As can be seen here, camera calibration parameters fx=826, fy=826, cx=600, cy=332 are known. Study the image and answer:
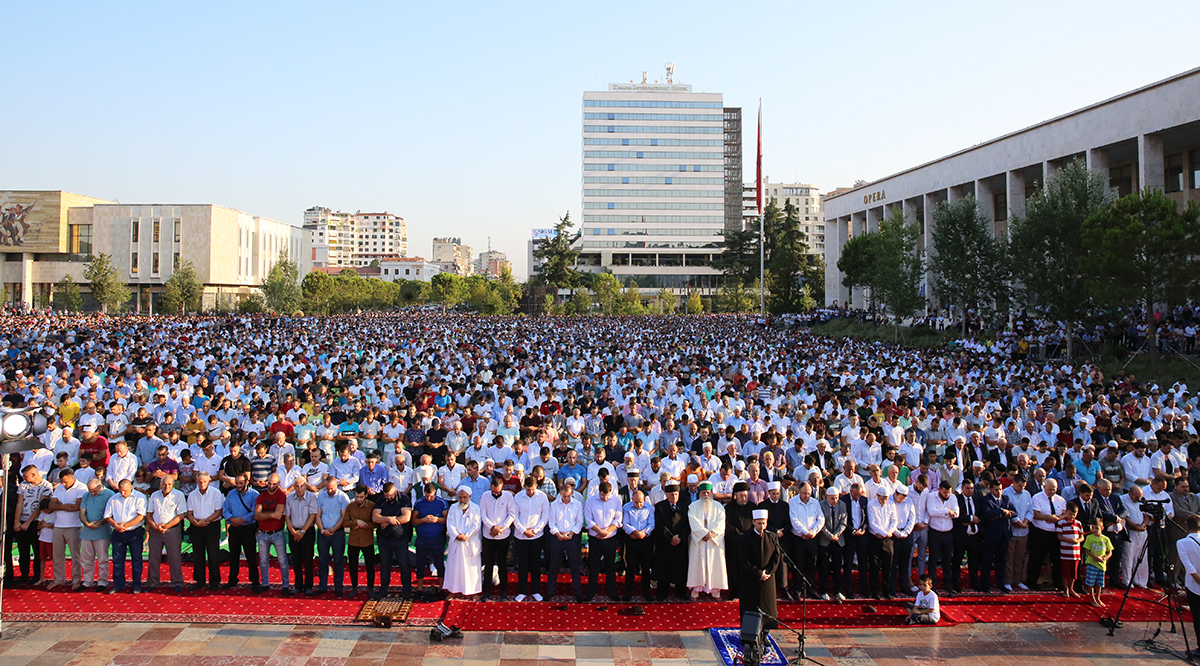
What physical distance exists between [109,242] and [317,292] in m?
21.9

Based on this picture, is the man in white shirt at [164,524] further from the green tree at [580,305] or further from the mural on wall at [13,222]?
the mural on wall at [13,222]

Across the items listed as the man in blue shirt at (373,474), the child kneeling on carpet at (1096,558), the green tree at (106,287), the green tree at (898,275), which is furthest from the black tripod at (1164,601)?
the green tree at (106,287)

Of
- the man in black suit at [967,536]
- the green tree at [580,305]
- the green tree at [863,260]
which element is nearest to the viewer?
the man in black suit at [967,536]

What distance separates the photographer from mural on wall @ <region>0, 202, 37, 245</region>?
236 ft

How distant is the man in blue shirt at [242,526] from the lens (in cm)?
821

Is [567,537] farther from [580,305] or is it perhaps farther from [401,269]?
[401,269]

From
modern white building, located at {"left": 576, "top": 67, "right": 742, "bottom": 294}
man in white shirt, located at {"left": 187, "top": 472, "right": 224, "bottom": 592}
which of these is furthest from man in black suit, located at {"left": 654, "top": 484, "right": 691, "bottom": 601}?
modern white building, located at {"left": 576, "top": 67, "right": 742, "bottom": 294}

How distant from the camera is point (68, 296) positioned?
216 feet

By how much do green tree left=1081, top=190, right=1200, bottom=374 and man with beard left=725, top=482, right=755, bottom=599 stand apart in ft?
63.1

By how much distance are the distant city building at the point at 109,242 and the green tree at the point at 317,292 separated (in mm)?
11873

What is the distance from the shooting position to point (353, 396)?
579 inches

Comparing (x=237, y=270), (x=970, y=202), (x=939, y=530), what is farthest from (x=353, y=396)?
(x=237, y=270)

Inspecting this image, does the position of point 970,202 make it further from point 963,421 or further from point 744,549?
point 744,549

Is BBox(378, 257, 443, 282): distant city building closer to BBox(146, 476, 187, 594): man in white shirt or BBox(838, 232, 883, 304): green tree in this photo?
BBox(838, 232, 883, 304): green tree
